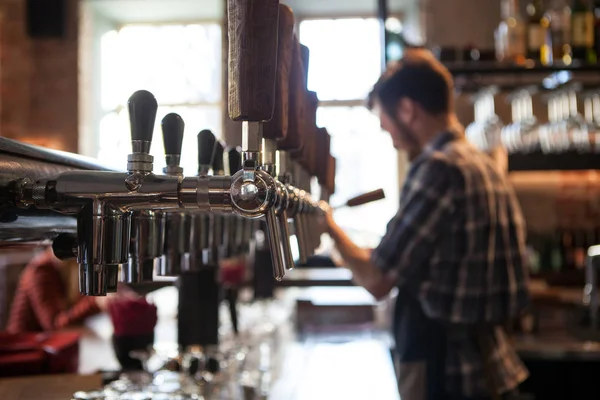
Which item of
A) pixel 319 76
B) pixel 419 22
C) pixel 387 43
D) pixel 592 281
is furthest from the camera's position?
pixel 319 76

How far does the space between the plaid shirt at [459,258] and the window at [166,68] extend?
4737mm

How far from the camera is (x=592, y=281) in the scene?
8.72 feet

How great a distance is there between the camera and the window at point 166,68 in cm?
654

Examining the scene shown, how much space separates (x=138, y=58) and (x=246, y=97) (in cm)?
630

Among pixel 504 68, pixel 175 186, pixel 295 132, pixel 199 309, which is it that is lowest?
pixel 199 309

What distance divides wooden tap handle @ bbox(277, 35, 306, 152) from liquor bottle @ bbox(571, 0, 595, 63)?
8.29 ft

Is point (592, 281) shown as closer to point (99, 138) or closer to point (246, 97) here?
point (246, 97)

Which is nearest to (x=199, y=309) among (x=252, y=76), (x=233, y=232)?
(x=233, y=232)

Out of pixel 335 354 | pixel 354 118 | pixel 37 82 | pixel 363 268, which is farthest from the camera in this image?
pixel 354 118

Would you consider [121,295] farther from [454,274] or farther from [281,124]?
[281,124]

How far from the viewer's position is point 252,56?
0.68 m

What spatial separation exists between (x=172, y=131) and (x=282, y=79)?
155mm

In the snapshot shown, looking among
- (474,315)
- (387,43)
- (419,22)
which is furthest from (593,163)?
(419,22)

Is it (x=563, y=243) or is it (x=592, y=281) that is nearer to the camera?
(x=592, y=281)
